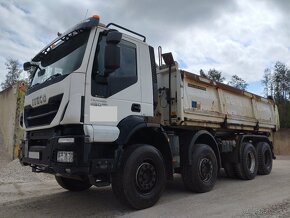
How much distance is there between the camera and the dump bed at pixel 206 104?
7.43 m

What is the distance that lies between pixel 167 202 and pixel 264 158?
216 inches

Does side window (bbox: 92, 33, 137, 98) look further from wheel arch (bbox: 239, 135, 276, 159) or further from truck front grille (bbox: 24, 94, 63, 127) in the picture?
wheel arch (bbox: 239, 135, 276, 159)

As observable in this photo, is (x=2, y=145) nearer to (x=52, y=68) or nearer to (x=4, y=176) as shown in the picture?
(x=4, y=176)

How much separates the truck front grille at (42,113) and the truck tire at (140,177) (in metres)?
1.37

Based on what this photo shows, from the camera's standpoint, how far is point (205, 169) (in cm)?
787

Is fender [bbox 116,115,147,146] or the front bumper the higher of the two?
fender [bbox 116,115,147,146]

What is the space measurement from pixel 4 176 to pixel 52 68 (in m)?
5.34

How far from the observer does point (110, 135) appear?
222 inches

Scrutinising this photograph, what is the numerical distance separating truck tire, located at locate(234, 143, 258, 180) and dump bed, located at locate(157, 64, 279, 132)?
0.61 meters

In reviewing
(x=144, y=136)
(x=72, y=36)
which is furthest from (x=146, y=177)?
(x=72, y=36)

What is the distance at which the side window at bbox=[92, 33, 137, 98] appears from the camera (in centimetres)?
570

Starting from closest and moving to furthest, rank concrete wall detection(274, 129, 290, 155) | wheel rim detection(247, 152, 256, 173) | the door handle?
the door handle, wheel rim detection(247, 152, 256, 173), concrete wall detection(274, 129, 290, 155)

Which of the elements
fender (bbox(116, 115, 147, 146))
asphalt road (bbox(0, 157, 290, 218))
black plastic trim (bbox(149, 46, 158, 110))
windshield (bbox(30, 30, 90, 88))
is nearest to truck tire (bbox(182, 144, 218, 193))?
asphalt road (bbox(0, 157, 290, 218))

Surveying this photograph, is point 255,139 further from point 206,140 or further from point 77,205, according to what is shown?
point 77,205
